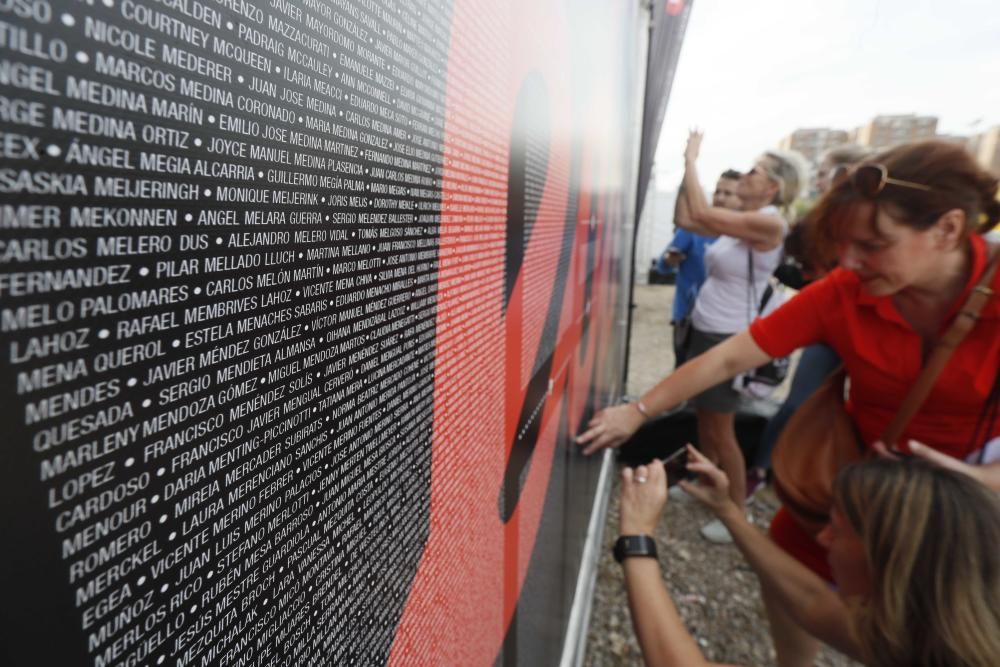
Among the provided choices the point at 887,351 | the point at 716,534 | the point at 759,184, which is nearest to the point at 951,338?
the point at 887,351

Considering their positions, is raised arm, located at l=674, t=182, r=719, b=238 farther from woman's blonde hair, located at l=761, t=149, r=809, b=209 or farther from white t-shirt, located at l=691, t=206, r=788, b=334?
woman's blonde hair, located at l=761, t=149, r=809, b=209

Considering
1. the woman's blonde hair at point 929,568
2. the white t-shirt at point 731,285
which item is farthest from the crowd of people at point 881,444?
the white t-shirt at point 731,285

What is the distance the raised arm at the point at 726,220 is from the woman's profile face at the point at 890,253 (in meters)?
0.94

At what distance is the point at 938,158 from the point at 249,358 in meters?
1.54

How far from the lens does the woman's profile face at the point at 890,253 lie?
50.7 inches

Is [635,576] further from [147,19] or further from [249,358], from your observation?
[147,19]

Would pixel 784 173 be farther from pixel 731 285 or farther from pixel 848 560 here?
pixel 848 560

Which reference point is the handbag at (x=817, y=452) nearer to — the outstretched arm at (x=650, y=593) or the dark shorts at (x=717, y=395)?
the outstretched arm at (x=650, y=593)

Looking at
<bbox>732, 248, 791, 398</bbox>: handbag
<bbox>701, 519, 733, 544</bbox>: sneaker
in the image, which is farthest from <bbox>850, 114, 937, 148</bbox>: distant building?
<bbox>701, 519, 733, 544</bbox>: sneaker

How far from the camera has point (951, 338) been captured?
128 cm

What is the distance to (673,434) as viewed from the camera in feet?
10.1

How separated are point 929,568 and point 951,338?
572mm

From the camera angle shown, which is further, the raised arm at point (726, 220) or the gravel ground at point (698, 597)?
the raised arm at point (726, 220)

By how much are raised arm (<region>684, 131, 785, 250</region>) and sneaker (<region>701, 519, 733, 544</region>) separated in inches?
54.0
